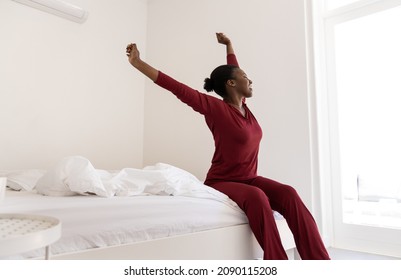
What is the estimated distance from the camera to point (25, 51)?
253cm

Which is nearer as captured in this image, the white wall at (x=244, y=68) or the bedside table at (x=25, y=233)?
the bedside table at (x=25, y=233)

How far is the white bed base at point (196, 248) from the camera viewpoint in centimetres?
100

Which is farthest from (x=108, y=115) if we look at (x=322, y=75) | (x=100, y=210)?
(x=100, y=210)

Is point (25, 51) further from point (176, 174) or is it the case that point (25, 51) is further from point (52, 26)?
point (176, 174)

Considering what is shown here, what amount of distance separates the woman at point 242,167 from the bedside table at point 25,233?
72 cm

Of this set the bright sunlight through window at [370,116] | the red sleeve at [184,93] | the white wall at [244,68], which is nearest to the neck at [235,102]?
the red sleeve at [184,93]

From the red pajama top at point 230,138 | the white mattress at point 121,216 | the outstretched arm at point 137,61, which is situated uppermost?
the outstretched arm at point 137,61

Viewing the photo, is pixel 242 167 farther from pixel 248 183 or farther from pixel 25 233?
pixel 25 233

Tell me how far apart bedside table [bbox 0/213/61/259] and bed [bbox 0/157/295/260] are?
0.13 meters

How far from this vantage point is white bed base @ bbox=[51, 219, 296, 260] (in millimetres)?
996

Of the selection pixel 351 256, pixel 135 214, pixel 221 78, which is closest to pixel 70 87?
pixel 221 78

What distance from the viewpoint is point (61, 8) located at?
104 inches

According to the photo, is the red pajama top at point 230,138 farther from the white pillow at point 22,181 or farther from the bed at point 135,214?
the white pillow at point 22,181

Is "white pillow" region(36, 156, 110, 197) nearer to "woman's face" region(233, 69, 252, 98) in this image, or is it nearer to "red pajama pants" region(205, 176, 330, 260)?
"red pajama pants" region(205, 176, 330, 260)
